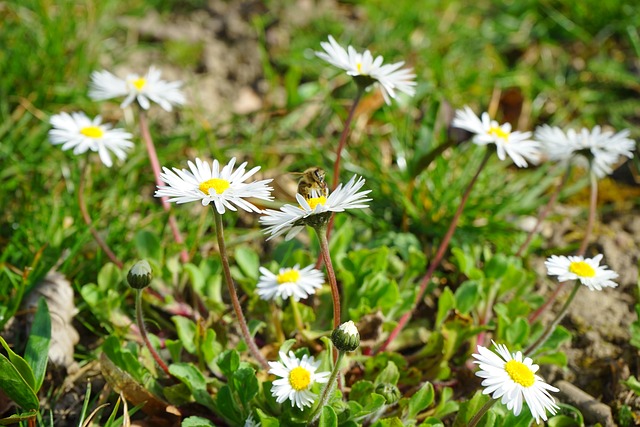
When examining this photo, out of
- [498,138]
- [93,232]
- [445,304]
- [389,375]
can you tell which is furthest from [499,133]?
[93,232]

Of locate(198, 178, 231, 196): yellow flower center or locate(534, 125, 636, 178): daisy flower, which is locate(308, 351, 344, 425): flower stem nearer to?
locate(198, 178, 231, 196): yellow flower center

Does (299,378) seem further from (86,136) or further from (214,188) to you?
(86,136)

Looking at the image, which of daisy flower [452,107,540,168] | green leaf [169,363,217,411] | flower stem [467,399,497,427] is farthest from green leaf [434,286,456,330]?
green leaf [169,363,217,411]

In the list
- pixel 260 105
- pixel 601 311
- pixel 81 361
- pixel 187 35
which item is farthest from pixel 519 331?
pixel 187 35

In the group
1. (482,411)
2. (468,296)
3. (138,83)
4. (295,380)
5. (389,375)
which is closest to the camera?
(482,411)

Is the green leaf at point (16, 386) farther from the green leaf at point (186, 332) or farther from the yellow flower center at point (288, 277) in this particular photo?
the yellow flower center at point (288, 277)
